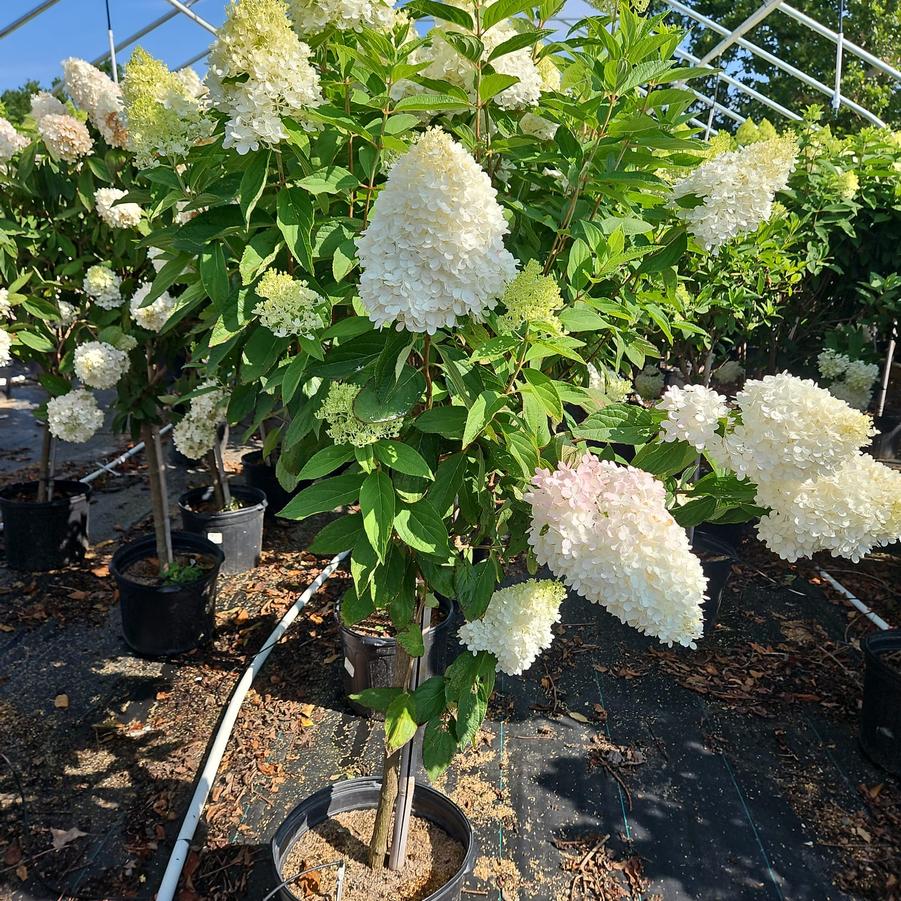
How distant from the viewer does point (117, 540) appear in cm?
465

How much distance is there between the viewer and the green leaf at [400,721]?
1.58 meters

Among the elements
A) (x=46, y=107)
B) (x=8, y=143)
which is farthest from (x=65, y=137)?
(x=8, y=143)

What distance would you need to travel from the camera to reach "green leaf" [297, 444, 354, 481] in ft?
4.00

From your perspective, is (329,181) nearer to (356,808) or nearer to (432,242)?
(432,242)

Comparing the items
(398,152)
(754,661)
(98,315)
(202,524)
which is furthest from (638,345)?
(202,524)

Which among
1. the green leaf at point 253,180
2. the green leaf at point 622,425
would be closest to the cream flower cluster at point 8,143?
the green leaf at point 253,180

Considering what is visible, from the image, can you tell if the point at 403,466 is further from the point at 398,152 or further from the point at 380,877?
the point at 380,877

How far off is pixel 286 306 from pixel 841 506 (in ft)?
3.50

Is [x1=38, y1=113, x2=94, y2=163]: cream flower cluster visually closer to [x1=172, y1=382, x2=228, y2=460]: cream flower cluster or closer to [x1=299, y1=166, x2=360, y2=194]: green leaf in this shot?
[x1=172, y1=382, x2=228, y2=460]: cream flower cluster

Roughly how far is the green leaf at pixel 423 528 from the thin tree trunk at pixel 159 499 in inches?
94.8

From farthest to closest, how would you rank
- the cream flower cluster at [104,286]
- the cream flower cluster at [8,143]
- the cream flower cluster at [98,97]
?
the cream flower cluster at [8,143]
the cream flower cluster at [104,286]
the cream flower cluster at [98,97]

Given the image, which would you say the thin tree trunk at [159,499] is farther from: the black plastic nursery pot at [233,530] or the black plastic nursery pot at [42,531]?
the black plastic nursery pot at [42,531]

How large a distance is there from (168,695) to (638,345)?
2.58 meters

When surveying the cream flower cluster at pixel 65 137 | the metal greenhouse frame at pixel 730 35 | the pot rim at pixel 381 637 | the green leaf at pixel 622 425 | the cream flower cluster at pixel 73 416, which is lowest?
the pot rim at pixel 381 637
